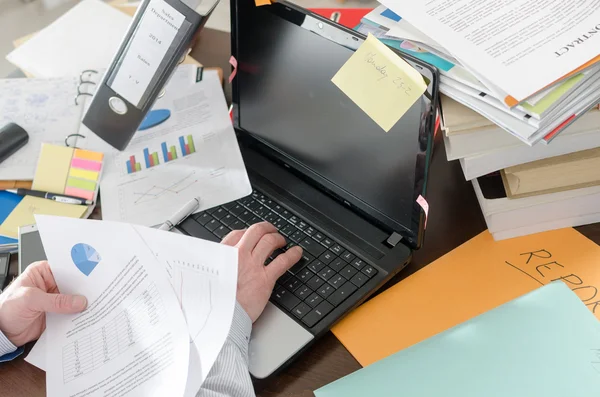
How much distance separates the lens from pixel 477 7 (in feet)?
2.76

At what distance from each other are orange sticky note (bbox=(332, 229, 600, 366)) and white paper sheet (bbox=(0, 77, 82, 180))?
2.01ft

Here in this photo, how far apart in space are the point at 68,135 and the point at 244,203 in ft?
1.21

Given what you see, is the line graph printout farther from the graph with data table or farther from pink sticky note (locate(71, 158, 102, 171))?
pink sticky note (locate(71, 158, 102, 171))

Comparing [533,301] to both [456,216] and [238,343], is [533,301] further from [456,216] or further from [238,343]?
[238,343]

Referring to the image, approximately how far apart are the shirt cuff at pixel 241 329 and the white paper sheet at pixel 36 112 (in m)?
0.49

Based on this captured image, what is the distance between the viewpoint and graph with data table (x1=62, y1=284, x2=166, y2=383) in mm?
771

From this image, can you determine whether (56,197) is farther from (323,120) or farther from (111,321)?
(323,120)

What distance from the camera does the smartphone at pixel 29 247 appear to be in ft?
3.04

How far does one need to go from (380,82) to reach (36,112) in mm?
689

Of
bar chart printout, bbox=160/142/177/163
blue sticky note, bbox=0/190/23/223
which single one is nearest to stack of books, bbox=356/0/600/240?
bar chart printout, bbox=160/142/177/163

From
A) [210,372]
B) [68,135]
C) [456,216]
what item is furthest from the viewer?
[68,135]

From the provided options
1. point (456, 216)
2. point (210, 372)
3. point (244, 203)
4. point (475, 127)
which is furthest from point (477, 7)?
point (210, 372)

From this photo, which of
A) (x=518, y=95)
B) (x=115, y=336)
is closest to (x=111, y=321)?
(x=115, y=336)

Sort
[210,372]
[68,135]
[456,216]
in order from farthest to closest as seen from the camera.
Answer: [68,135] < [456,216] < [210,372]
